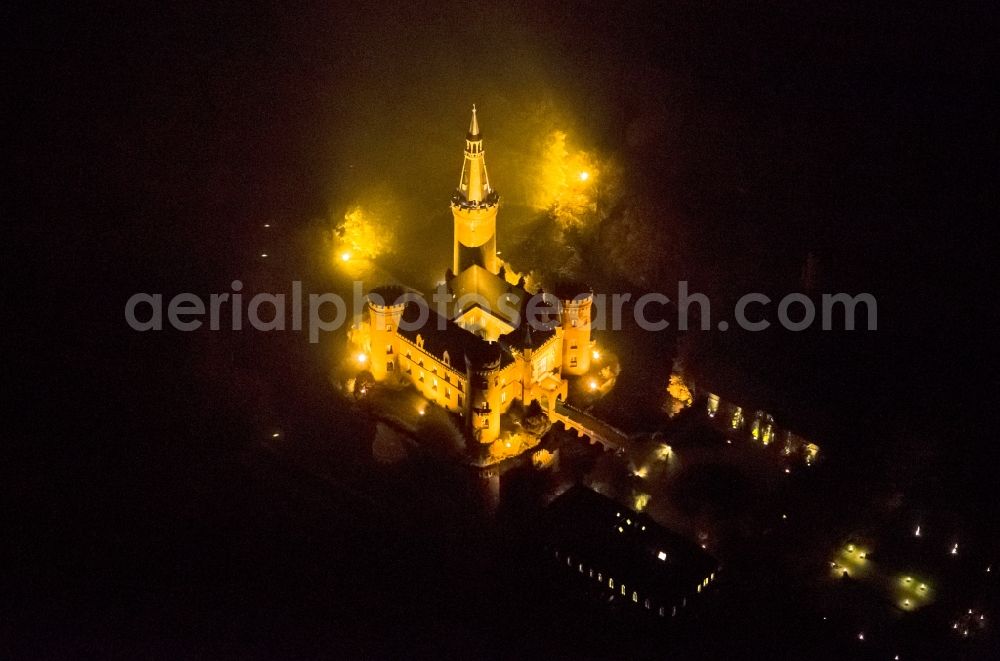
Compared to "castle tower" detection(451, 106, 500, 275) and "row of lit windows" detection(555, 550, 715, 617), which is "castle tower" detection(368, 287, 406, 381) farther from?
"row of lit windows" detection(555, 550, 715, 617)

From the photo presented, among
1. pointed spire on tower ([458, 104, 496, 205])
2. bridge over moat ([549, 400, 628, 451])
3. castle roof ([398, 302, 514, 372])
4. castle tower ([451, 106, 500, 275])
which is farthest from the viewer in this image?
castle tower ([451, 106, 500, 275])

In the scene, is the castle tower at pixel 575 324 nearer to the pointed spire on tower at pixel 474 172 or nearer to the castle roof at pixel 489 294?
the castle roof at pixel 489 294

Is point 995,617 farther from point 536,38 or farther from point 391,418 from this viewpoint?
point 536,38

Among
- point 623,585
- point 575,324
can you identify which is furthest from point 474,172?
point 623,585

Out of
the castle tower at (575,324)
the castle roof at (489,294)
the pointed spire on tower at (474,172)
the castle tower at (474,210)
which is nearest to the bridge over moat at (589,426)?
the castle tower at (575,324)

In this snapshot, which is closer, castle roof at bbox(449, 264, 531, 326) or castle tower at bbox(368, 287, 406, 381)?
castle tower at bbox(368, 287, 406, 381)

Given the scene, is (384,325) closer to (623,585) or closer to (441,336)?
(441,336)

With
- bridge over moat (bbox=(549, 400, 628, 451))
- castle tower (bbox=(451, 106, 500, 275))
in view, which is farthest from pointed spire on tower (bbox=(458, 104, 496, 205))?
bridge over moat (bbox=(549, 400, 628, 451))
